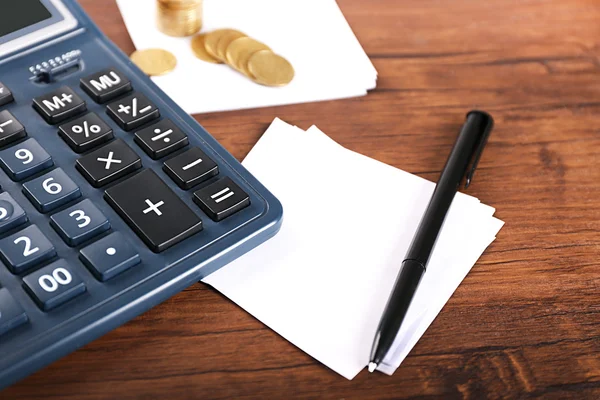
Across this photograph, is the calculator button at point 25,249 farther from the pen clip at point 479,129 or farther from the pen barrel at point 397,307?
the pen clip at point 479,129

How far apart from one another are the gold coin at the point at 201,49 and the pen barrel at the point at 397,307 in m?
0.29

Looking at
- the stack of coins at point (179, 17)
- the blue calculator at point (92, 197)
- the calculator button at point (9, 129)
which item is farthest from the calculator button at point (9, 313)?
the stack of coins at point (179, 17)

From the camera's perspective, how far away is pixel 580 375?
0.46 meters

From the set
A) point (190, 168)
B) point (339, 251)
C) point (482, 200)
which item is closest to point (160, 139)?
point (190, 168)

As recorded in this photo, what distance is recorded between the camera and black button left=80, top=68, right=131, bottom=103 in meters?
0.51

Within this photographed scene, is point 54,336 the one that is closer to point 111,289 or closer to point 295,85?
point 111,289

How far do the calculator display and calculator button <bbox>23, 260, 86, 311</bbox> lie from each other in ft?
0.75

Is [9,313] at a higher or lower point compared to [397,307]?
higher

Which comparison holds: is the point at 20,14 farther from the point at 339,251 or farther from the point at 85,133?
the point at 339,251

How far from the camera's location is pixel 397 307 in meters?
0.45

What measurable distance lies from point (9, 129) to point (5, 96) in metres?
0.04

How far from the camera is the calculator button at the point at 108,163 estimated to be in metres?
0.46

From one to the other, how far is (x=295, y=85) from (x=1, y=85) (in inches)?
9.9

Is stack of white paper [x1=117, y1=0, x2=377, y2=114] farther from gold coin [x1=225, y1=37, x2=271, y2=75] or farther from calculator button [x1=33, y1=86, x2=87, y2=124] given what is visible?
calculator button [x1=33, y1=86, x2=87, y2=124]
